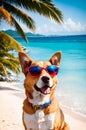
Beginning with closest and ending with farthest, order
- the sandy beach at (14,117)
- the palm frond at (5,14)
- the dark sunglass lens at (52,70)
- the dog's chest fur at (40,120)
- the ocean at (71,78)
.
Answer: the dark sunglass lens at (52,70), the dog's chest fur at (40,120), the sandy beach at (14,117), the palm frond at (5,14), the ocean at (71,78)

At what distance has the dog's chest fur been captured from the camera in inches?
183

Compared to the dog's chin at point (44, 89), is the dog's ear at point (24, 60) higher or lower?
higher

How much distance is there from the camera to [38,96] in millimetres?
4664

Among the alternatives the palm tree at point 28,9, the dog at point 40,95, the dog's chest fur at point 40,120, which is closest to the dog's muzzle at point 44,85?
the dog at point 40,95

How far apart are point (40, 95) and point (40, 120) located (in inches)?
12.4

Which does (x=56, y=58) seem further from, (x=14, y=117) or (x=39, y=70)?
(x=14, y=117)

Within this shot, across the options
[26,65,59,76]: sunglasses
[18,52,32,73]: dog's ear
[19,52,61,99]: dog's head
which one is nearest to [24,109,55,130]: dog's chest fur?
[19,52,61,99]: dog's head

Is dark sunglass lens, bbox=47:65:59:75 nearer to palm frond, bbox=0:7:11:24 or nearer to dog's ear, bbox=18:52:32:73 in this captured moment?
dog's ear, bbox=18:52:32:73

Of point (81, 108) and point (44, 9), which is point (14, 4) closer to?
point (44, 9)

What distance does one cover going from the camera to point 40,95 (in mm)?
4672

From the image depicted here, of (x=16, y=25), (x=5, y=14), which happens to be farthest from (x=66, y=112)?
(x=16, y=25)

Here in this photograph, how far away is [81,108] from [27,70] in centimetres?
712

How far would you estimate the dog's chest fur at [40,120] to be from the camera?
4.64 metres

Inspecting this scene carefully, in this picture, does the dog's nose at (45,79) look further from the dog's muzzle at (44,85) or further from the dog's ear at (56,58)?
the dog's ear at (56,58)
